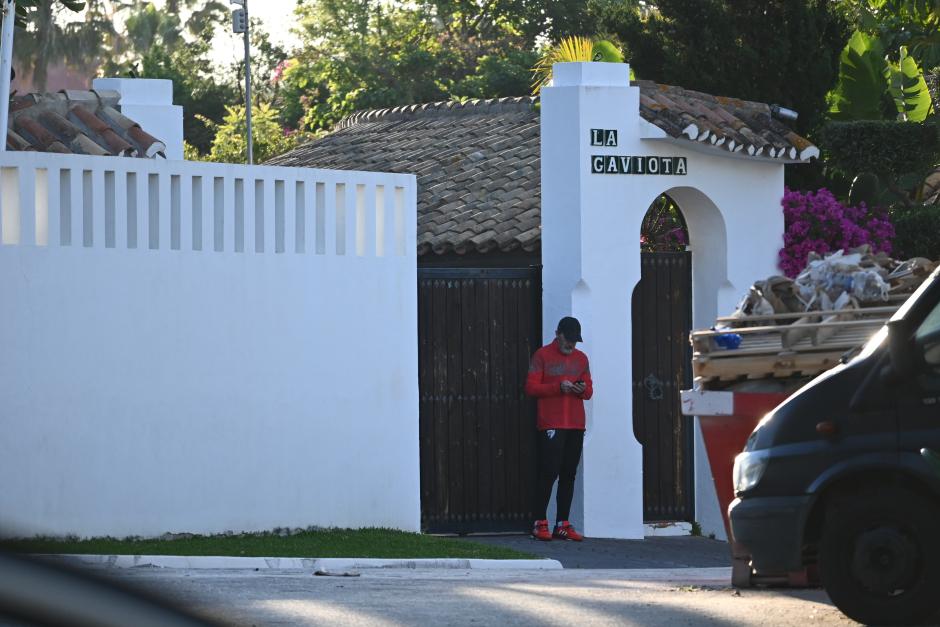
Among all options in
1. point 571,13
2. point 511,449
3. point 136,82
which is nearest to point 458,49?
point 571,13

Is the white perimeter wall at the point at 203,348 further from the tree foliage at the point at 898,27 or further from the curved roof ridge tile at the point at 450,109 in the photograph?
the curved roof ridge tile at the point at 450,109

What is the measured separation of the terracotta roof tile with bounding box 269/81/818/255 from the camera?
15.3 m

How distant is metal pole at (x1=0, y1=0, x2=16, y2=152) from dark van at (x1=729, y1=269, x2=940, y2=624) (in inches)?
304

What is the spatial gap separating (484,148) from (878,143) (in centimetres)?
670

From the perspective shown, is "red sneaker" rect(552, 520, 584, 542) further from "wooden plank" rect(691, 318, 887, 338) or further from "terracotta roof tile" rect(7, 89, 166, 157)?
"terracotta roof tile" rect(7, 89, 166, 157)

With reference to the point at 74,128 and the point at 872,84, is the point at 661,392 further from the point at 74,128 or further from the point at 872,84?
the point at 872,84

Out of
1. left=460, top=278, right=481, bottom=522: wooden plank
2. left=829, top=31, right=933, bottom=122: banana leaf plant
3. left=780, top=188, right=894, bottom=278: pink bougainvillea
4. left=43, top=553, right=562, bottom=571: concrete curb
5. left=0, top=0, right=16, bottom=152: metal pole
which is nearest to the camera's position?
left=43, top=553, right=562, bottom=571: concrete curb

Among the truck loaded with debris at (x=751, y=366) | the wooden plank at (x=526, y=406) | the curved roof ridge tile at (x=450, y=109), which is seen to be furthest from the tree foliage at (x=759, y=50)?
the truck loaded with debris at (x=751, y=366)

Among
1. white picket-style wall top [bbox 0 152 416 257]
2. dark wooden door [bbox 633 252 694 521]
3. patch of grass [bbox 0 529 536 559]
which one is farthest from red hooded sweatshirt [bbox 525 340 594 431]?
patch of grass [bbox 0 529 536 559]

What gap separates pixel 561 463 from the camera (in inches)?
559

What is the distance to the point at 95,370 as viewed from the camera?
1206 centimetres

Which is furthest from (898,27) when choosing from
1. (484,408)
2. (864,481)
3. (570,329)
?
(864,481)

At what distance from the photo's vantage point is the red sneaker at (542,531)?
14078mm

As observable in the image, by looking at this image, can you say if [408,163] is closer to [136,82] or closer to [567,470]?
[136,82]
